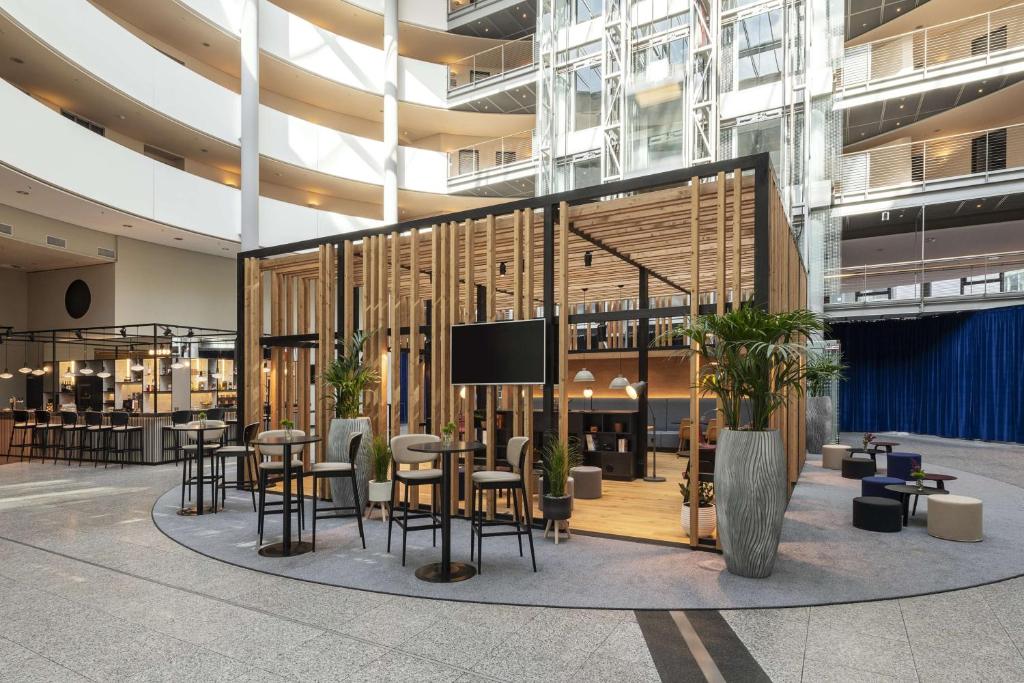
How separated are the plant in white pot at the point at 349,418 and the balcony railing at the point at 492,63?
1328 cm

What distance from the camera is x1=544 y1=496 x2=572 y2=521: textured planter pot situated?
5.55m

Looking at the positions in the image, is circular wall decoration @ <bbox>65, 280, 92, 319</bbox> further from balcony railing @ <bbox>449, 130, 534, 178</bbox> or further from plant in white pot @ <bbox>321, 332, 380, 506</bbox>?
plant in white pot @ <bbox>321, 332, 380, 506</bbox>

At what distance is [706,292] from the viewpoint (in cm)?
1373

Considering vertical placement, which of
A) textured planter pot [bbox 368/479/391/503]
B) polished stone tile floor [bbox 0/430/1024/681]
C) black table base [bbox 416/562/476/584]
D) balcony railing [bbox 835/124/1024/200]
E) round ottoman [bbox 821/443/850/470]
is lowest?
round ottoman [bbox 821/443/850/470]

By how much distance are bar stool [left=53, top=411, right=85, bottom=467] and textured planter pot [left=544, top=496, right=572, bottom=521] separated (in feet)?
33.5

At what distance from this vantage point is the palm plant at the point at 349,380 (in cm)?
685

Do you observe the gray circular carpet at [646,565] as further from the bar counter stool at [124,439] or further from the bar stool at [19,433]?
the bar stool at [19,433]

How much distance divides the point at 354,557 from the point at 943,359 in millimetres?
16456

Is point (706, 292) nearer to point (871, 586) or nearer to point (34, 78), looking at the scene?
point (871, 586)

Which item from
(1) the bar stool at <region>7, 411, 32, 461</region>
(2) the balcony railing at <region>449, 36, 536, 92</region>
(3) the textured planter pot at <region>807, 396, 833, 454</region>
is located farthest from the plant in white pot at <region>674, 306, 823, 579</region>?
(2) the balcony railing at <region>449, 36, 536, 92</region>

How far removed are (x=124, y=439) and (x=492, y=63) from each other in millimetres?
14479

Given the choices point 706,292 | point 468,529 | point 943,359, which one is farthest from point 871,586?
point 943,359

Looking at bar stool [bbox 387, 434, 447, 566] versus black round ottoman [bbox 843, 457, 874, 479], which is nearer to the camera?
bar stool [bbox 387, 434, 447, 566]

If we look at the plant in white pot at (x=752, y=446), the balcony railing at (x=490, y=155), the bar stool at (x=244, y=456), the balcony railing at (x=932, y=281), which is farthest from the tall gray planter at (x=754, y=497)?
the balcony railing at (x=490, y=155)
